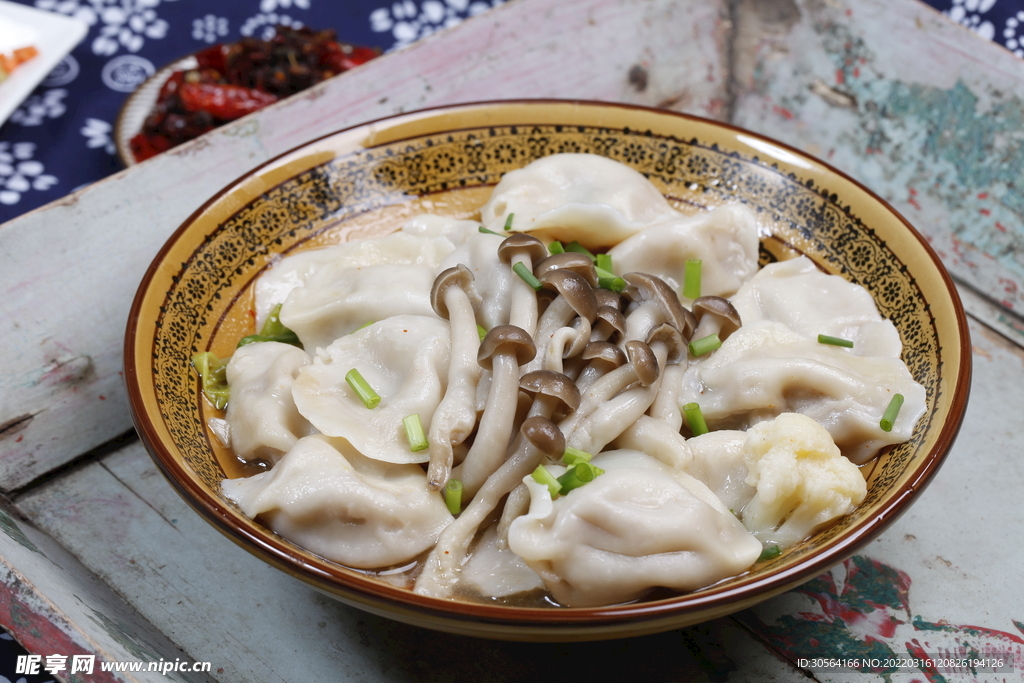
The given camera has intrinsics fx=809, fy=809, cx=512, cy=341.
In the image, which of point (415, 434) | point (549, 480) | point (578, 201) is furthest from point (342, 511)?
point (578, 201)

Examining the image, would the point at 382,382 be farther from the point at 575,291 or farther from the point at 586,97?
the point at 586,97

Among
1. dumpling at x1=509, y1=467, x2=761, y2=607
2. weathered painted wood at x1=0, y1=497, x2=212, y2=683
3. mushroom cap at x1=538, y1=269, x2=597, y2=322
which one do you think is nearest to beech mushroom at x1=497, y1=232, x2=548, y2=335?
mushroom cap at x1=538, y1=269, x2=597, y2=322

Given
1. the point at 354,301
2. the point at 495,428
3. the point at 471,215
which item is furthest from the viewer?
the point at 471,215

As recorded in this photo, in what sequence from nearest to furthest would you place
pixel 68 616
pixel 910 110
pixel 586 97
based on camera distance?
pixel 68 616 < pixel 910 110 < pixel 586 97

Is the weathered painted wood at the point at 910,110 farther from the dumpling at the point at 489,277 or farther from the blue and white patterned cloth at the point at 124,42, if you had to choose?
the dumpling at the point at 489,277

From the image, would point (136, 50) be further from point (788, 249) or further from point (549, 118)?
point (788, 249)

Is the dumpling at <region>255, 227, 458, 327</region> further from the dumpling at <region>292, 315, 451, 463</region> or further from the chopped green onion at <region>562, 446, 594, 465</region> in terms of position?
the chopped green onion at <region>562, 446, 594, 465</region>
